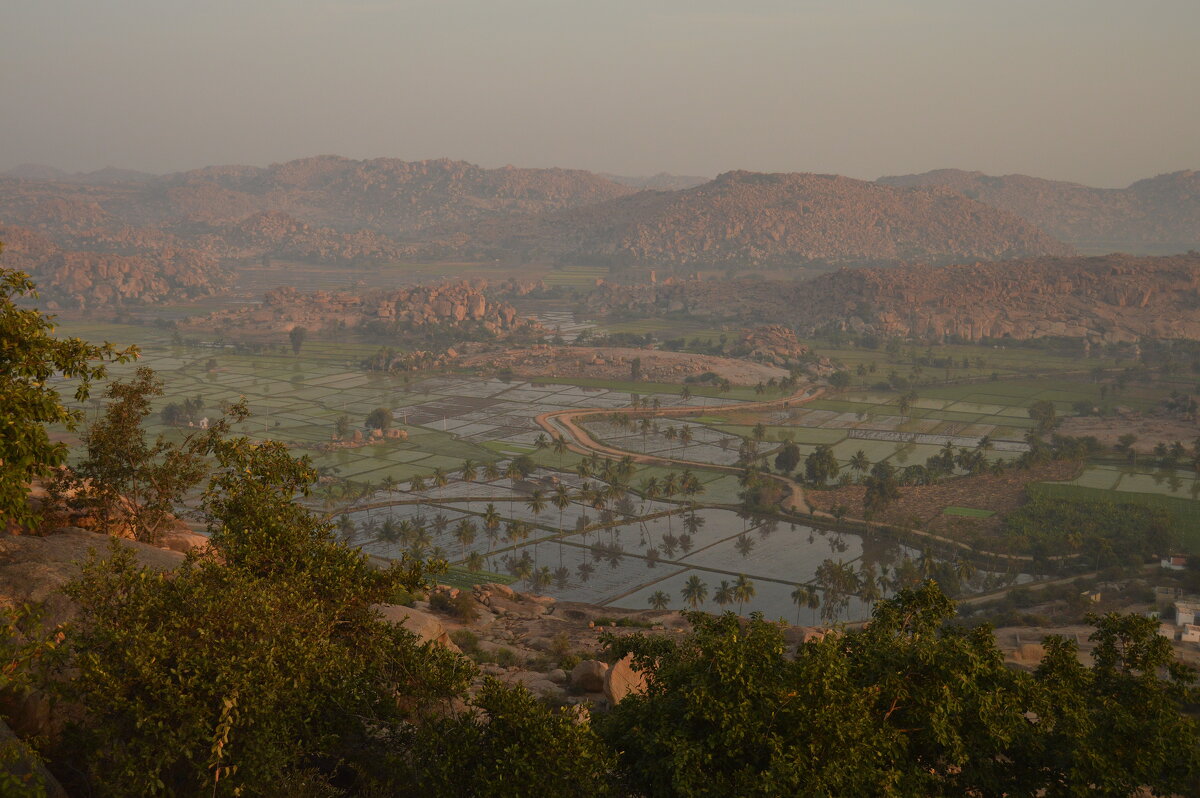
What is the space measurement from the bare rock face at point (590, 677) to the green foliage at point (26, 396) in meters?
17.1

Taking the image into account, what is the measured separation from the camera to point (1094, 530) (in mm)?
74750

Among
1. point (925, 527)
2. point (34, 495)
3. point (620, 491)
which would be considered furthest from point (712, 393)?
point (34, 495)

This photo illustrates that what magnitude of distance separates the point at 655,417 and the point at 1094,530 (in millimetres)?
62193

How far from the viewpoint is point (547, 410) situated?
428ft

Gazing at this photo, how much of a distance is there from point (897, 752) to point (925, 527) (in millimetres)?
71246

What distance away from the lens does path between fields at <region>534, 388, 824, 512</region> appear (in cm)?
9594

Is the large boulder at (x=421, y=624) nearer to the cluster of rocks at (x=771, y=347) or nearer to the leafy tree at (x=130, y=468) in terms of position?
the leafy tree at (x=130, y=468)

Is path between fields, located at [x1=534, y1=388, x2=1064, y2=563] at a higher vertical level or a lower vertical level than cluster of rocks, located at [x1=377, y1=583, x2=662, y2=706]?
lower

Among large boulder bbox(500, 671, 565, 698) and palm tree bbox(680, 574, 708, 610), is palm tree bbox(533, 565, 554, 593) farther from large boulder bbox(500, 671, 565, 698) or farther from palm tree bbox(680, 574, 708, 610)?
large boulder bbox(500, 671, 565, 698)

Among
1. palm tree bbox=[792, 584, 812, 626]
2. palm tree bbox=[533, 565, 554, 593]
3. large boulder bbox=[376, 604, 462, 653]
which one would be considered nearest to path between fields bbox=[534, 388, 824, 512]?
palm tree bbox=[792, 584, 812, 626]

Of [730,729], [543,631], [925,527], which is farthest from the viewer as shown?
[925,527]

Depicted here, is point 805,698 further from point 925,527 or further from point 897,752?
point 925,527

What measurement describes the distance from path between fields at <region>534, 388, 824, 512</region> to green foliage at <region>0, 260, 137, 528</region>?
260 ft

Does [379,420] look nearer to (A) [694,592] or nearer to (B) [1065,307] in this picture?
(A) [694,592]
